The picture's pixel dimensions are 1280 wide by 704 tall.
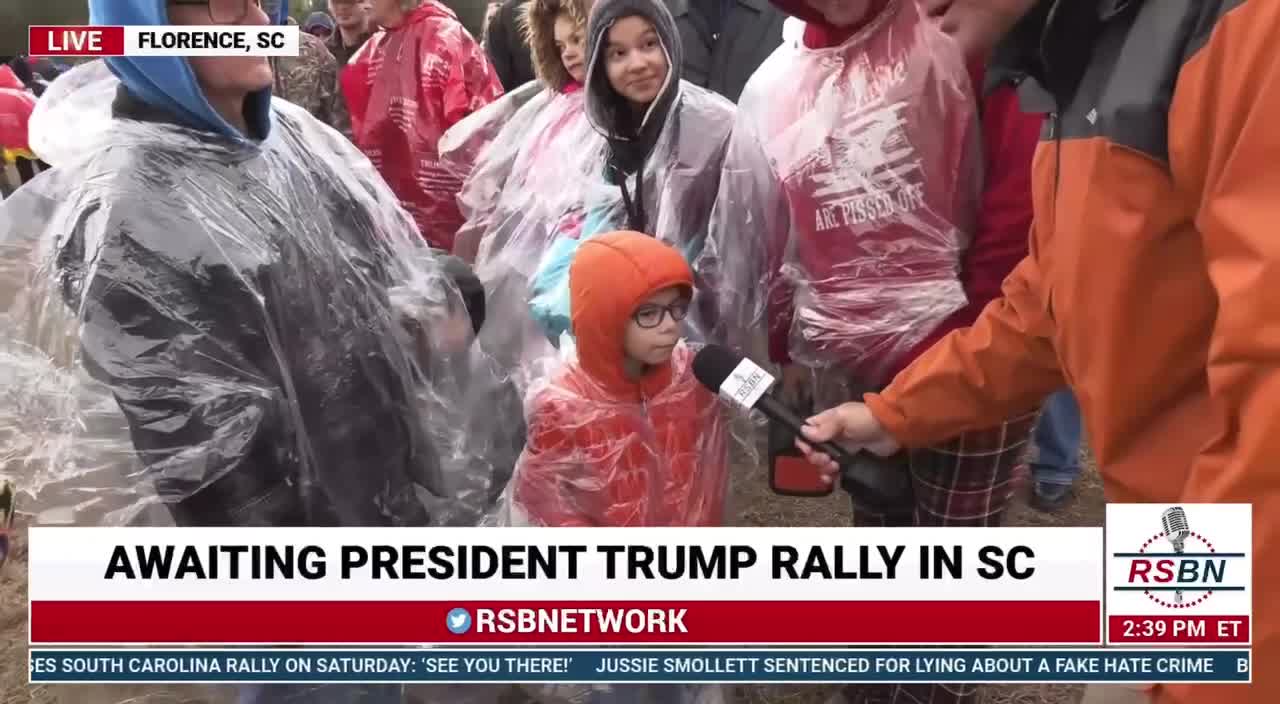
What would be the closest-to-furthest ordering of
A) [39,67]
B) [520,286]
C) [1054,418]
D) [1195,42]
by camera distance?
[1195,42] < [39,67] < [520,286] < [1054,418]

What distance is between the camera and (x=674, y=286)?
932 mm

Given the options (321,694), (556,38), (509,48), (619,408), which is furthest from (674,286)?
(509,48)

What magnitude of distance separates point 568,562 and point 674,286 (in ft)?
1.06

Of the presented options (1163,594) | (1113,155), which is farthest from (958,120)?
(1163,594)

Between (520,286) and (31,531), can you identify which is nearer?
(31,531)

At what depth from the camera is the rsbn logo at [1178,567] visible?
1.89ft

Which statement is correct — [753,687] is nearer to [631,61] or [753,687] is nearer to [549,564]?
[549,564]

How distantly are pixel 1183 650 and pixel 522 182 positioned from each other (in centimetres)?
103

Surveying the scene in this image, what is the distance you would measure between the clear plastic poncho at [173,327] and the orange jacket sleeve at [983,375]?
1.82 feet

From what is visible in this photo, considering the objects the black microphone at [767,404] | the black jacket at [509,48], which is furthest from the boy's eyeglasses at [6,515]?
the black jacket at [509,48]

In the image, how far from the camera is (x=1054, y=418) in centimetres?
162

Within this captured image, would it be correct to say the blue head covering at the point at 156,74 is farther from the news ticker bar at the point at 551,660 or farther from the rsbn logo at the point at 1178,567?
the rsbn logo at the point at 1178,567

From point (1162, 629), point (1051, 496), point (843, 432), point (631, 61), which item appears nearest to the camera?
point (1162, 629)

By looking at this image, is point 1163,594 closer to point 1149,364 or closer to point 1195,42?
point 1149,364
